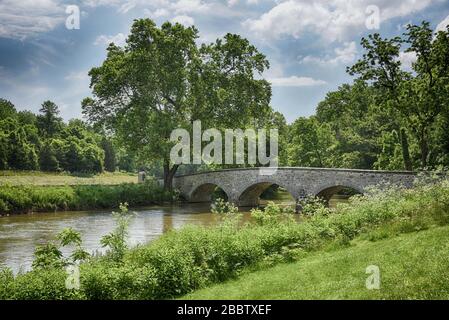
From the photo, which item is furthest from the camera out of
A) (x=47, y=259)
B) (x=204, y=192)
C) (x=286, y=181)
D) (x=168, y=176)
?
(x=204, y=192)

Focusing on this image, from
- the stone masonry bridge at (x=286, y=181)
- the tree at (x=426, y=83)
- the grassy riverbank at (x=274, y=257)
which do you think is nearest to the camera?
the grassy riverbank at (x=274, y=257)

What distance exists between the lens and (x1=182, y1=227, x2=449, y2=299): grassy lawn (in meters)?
9.22

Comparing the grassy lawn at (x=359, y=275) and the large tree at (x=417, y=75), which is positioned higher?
the large tree at (x=417, y=75)

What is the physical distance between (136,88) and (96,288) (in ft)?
113

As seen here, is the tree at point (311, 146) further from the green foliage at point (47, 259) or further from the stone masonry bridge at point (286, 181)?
the green foliage at point (47, 259)

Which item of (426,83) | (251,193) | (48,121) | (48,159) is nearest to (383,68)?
(426,83)

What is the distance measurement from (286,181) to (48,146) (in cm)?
4748

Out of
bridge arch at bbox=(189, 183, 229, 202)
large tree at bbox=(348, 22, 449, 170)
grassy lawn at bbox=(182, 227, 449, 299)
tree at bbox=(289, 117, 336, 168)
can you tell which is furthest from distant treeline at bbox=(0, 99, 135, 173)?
grassy lawn at bbox=(182, 227, 449, 299)

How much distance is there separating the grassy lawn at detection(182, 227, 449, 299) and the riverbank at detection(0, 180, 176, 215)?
28019 millimetres

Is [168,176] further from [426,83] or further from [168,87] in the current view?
[426,83]

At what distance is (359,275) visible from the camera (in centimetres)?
1074

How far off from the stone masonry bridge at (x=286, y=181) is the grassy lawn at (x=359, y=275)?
15.4 meters

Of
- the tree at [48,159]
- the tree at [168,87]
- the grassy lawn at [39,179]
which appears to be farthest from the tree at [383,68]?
the tree at [48,159]

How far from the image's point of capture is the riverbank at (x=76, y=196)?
35.4 metres
